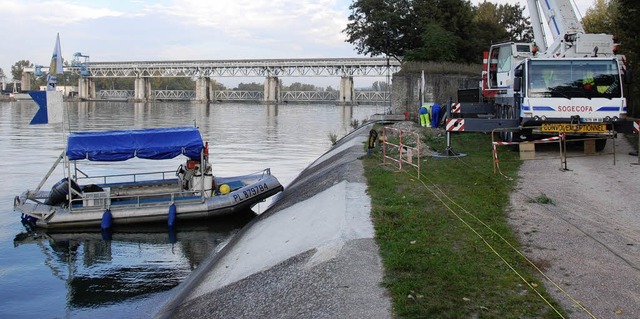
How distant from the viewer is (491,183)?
14.5 metres

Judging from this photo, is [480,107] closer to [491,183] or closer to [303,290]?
[491,183]

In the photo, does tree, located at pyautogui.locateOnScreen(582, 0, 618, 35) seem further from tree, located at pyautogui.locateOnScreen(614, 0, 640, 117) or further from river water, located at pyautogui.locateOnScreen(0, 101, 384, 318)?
river water, located at pyautogui.locateOnScreen(0, 101, 384, 318)

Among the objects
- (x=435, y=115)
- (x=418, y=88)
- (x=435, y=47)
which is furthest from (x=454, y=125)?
(x=435, y=47)

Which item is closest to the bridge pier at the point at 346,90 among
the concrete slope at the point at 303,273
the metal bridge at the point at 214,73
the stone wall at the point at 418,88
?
the metal bridge at the point at 214,73

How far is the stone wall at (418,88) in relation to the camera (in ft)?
→ 127

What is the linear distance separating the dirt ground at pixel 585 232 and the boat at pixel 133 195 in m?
9.37

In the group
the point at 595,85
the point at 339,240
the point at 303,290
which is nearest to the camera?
the point at 303,290

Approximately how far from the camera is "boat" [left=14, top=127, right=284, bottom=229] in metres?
18.4

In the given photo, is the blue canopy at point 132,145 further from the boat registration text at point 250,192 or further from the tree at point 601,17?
the tree at point 601,17

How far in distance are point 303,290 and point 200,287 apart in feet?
10.7

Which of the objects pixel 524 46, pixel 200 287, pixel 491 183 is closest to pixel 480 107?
pixel 524 46

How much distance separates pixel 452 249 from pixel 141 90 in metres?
165

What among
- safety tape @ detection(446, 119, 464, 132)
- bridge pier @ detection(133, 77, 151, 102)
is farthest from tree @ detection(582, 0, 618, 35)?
bridge pier @ detection(133, 77, 151, 102)

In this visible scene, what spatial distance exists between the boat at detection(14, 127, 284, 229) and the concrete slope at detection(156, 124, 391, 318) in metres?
5.36
